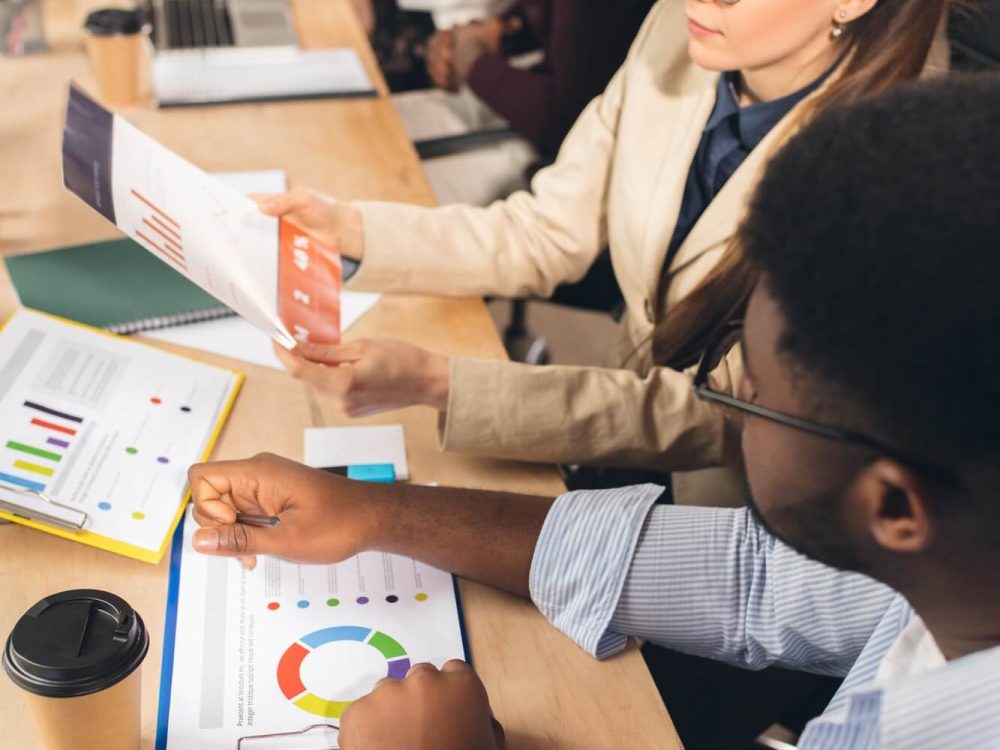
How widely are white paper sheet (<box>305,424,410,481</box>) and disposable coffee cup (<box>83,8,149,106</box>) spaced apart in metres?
0.92

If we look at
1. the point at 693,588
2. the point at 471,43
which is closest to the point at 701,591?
the point at 693,588

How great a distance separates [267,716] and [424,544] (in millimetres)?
203

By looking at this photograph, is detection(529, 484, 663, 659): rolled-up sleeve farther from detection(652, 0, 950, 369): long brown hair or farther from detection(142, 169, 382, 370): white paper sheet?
detection(142, 169, 382, 370): white paper sheet

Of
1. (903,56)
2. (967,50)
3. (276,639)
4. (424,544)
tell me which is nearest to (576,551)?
(424,544)

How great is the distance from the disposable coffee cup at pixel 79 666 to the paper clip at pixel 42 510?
21 centimetres

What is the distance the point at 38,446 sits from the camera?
908 millimetres

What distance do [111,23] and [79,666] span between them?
1.28 meters

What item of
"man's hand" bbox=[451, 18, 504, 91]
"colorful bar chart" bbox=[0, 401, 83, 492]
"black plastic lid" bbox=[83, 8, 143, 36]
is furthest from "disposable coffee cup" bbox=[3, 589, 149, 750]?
"man's hand" bbox=[451, 18, 504, 91]

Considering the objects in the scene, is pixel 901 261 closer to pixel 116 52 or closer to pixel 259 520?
pixel 259 520

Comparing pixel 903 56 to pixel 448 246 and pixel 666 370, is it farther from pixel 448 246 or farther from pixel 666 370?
pixel 448 246

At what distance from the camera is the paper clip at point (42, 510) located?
0.85 metres

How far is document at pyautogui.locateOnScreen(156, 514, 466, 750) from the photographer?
2.43ft

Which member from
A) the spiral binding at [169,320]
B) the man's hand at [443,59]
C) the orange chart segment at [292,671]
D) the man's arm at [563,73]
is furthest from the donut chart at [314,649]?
the man's hand at [443,59]

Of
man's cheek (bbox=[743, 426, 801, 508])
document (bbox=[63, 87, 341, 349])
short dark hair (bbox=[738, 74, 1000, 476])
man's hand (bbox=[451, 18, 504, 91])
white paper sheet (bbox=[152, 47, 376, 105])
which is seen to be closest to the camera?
short dark hair (bbox=[738, 74, 1000, 476])
